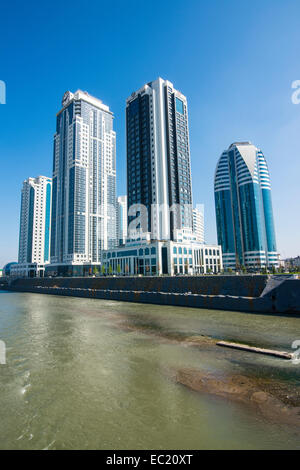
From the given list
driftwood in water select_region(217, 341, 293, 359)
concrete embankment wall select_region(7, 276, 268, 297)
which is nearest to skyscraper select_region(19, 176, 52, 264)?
concrete embankment wall select_region(7, 276, 268, 297)

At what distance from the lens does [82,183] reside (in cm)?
15275

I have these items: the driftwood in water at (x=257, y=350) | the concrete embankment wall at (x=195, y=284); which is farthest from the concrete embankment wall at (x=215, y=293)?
the driftwood in water at (x=257, y=350)

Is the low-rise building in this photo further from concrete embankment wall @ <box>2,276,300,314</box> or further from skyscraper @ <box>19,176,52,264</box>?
concrete embankment wall @ <box>2,276,300,314</box>

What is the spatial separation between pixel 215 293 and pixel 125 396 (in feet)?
95.4

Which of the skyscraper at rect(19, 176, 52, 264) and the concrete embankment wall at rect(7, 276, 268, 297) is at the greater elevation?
the skyscraper at rect(19, 176, 52, 264)

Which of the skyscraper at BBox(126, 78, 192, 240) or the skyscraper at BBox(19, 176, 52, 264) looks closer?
the skyscraper at BBox(126, 78, 192, 240)

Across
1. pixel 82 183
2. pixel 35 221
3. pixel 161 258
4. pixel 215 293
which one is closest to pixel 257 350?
pixel 215 293

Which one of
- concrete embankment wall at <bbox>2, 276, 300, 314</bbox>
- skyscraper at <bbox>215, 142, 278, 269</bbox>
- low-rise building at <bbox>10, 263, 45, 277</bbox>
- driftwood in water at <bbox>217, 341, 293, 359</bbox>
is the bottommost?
driftwood in water at <bbox>217, 341, 293, 359</bbox>

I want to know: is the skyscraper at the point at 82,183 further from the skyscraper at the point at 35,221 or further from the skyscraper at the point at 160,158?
the skyscraper at the point at 160,158

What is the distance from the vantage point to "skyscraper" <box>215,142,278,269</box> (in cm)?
14462

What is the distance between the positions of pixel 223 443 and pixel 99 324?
19916 millimetres

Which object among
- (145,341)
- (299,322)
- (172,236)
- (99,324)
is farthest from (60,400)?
(172,236)

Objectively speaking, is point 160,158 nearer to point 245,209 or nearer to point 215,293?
point 245,209

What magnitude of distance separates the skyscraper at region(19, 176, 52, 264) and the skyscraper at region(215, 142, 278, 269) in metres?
124
